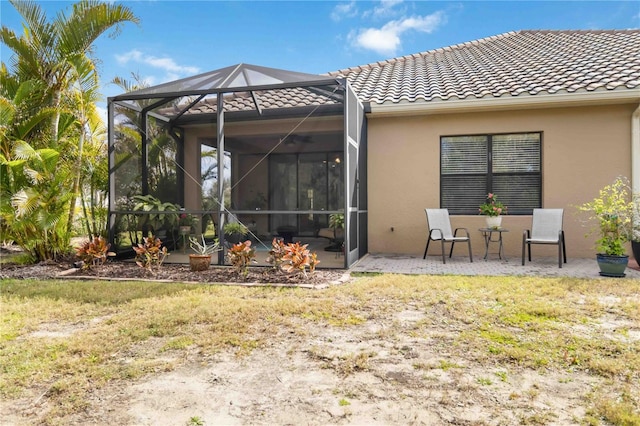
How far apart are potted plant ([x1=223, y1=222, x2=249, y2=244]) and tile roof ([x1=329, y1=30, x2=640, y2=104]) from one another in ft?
11.8

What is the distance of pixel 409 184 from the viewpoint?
7551mm

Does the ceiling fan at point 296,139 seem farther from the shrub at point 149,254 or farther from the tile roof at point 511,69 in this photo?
the shrub at point 149,254

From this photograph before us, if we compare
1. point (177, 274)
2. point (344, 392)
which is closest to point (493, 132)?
point (177, 274)

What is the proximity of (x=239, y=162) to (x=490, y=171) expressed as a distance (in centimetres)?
586

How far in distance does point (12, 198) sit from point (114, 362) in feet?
15.4

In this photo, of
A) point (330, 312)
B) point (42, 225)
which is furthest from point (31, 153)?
point (330, 312)

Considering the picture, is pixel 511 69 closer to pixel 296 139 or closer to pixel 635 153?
pixel 635 153

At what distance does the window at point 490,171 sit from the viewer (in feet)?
23.5

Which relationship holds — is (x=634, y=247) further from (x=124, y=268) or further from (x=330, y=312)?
(x=124, y=268)

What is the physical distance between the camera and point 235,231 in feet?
22.4

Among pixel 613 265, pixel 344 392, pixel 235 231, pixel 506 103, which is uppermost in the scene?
pixel 506 103

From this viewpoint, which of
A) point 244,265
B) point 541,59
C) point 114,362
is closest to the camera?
point 114,362

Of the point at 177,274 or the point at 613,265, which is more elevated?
the point at 613,265

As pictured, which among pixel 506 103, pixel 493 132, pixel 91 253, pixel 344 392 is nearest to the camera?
pixel 344 392
